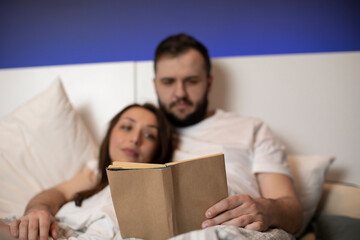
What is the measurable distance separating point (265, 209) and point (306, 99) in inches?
32.9

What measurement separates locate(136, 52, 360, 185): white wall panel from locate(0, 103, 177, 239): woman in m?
0.48

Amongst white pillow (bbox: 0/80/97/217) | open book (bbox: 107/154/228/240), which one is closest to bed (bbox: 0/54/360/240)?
white pillow (bbox: 0/80/97/217)

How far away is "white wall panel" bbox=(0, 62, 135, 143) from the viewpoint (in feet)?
4.99

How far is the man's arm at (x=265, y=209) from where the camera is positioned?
657mm

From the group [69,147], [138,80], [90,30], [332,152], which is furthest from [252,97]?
[90,30]

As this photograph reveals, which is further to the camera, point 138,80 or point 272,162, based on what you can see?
point 138,80

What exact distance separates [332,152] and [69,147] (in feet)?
4.08

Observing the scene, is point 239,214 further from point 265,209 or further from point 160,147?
point 160,147

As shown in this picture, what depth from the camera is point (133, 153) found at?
1.03 meters

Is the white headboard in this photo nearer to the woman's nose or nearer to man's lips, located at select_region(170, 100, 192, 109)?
man's lips, located at select_region(170, 100, 192, 109)

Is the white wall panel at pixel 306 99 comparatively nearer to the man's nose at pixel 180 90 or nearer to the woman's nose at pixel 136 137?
the man's nose at pixel 180 90

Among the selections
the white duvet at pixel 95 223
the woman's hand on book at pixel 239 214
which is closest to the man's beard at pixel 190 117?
the white duvet at pixel 95 223

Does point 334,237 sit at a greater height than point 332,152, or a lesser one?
lesser

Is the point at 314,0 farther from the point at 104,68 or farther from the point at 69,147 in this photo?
the point at 69,147
